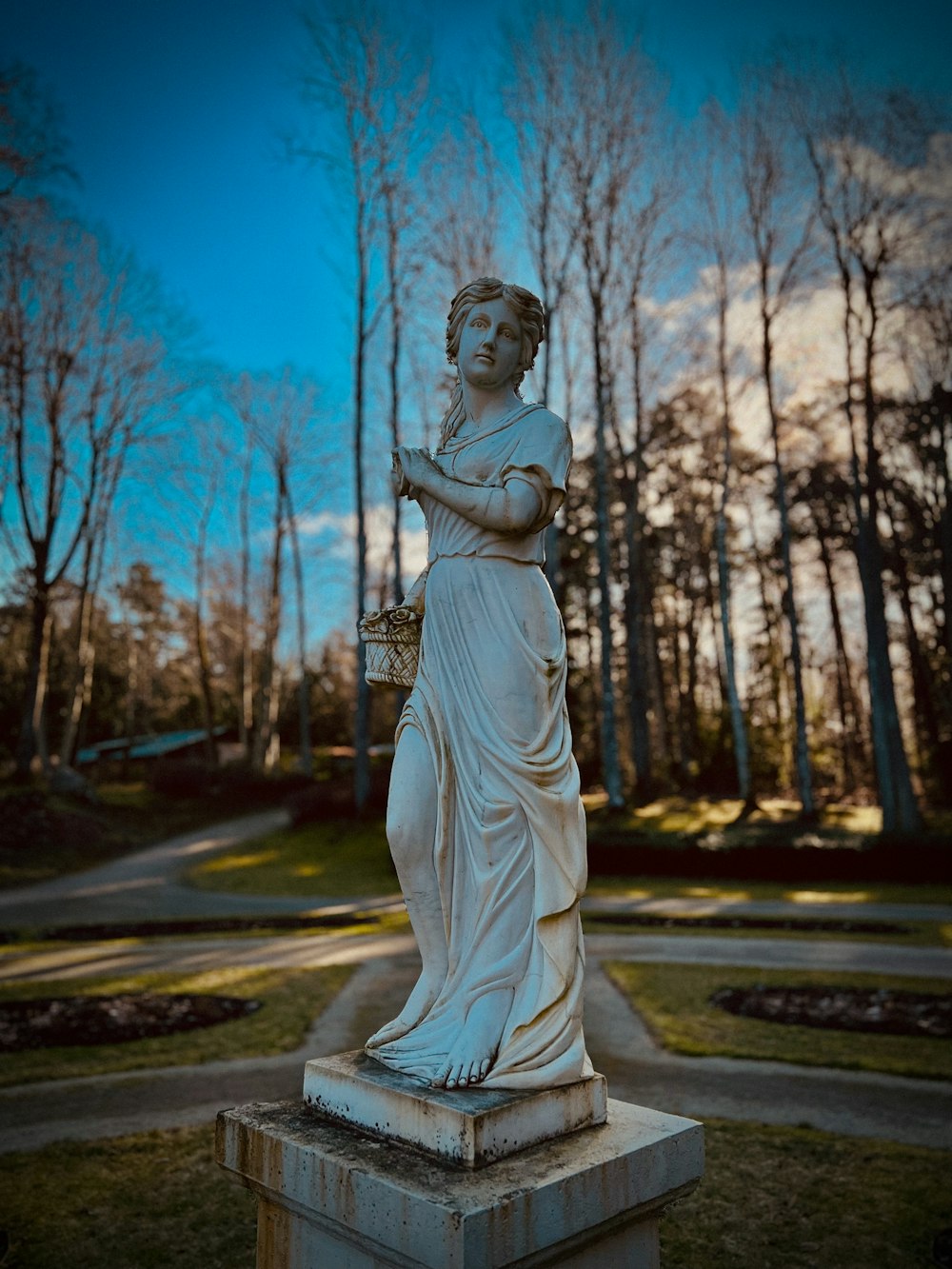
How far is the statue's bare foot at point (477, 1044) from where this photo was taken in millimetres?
2520

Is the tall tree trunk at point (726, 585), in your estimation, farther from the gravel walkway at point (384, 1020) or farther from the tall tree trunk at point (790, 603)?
the gravel walkway at point (384, 1020)

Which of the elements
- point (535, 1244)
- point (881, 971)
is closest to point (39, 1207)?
point (535, 1244)

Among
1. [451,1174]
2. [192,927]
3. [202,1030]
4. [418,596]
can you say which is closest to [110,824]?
[192,927]

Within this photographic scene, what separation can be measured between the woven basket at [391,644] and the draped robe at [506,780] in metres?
0.11

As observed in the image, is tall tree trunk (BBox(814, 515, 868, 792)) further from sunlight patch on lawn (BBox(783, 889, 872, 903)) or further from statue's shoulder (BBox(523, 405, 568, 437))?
statue's shoulder (BBox(523, 405, 568, 437))

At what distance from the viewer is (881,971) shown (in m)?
9.30

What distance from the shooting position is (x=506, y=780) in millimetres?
2775

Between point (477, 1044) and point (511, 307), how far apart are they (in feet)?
7.63

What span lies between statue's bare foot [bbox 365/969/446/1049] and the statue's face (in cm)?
198

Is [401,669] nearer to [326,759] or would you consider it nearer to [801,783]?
[801,783]

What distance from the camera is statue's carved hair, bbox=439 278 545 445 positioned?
3.09 m

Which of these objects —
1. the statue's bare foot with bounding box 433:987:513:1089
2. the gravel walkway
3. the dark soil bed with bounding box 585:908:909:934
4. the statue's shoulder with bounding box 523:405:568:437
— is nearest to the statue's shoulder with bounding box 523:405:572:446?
the statue's shoulder with bounding box 523:405:568:437

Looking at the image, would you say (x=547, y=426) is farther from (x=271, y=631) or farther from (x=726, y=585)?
(x=271, y=631)

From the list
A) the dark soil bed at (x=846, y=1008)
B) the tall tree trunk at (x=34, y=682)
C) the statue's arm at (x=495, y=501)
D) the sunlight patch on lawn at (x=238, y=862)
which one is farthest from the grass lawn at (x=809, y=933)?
the tall tree trunk at (x=34, y=682)
